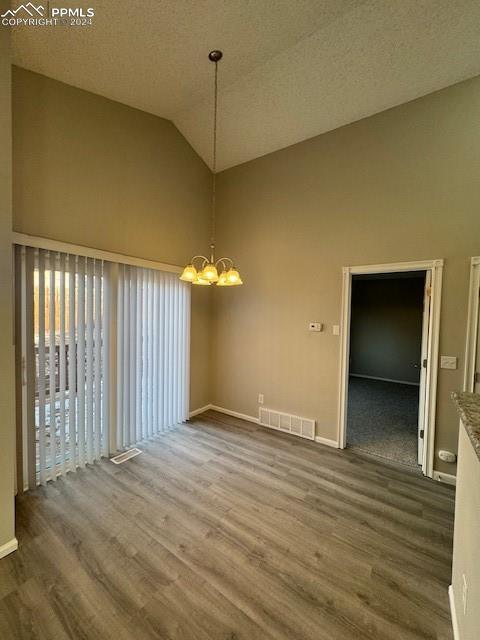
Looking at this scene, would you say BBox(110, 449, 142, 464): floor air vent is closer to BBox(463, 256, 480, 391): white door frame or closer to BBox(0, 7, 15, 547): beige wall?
BBox(0, 7, 15, 547): beige wall

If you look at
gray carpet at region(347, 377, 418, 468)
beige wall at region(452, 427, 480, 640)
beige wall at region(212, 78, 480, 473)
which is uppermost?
beige wall at region(212, 78, 480, 473)

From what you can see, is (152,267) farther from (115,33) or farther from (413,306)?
(413,306)

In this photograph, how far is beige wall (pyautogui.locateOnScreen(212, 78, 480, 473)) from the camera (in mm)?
2600

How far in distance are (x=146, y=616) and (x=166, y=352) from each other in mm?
2563

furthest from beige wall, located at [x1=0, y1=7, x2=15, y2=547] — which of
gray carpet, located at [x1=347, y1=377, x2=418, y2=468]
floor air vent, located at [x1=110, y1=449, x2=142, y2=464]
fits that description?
gray carpet, located at [x1=347, y1=377, x2=418, y2=468]

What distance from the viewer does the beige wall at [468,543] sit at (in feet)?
3.41

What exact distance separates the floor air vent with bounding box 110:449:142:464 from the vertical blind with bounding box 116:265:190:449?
13 cm

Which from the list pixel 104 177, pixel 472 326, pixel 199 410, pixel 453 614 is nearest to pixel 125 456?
pixel 199 410

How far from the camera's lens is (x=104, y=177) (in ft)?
9.45

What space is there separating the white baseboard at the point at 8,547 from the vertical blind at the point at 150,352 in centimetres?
129

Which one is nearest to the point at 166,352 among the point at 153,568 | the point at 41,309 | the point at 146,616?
the point at 41,309

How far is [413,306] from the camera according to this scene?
21.8ft

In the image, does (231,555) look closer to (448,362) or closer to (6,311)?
(6,311)

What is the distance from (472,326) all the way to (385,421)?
7.20ft
